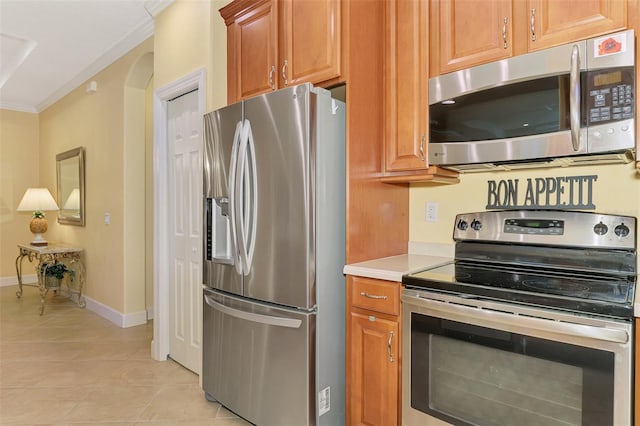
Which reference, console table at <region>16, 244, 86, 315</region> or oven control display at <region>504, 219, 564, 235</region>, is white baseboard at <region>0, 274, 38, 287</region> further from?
oven control display at <region>504, 219, 564, 235</region>

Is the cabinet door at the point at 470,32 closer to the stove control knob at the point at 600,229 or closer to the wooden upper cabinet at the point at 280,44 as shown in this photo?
the wooden upper cabinet at the point at 280,44

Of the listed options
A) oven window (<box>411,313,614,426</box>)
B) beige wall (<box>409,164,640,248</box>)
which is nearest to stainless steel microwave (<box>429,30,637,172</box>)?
beige wall (<box>409,164,640,248</box>)

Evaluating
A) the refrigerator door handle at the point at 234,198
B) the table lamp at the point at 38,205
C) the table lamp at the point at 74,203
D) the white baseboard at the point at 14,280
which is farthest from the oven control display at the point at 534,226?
the white baseboard at the point at 14,280

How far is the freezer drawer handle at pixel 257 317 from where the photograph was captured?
1847 mm

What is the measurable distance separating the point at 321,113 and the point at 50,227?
19.2 feet

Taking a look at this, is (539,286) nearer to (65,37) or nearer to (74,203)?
(65,37)

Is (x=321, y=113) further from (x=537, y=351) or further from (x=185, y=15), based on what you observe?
(x=185, y=15)

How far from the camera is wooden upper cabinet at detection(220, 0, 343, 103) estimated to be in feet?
6.24

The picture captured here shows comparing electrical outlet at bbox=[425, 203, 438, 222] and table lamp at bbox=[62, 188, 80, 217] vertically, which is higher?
table lamp at bbox=[62, 188, 80, 217]

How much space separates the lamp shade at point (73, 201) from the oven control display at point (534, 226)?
5.00m

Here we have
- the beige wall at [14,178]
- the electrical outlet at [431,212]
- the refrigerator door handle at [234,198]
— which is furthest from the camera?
the beige wall at [14,178]

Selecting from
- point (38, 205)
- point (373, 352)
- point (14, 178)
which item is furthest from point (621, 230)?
point (14, 178)

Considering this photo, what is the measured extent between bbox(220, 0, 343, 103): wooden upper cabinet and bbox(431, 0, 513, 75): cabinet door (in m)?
0.48

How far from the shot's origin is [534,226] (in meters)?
1.87
